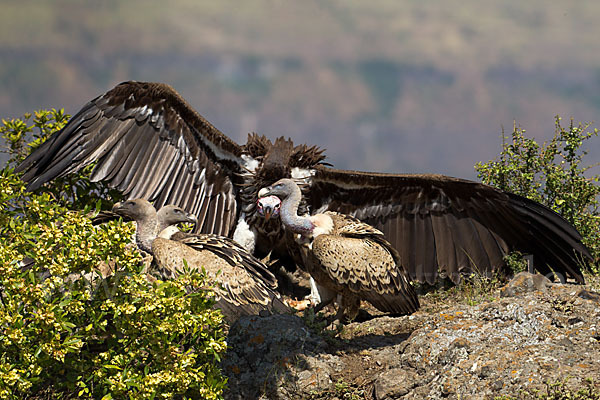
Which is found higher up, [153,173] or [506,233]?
[153,173]

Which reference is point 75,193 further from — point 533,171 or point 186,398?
point 533,171

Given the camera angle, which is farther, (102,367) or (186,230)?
(186,230)

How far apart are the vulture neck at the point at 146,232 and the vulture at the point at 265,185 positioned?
1.27 meters

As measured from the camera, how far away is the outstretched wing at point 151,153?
333 inches

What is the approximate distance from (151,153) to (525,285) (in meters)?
5.04

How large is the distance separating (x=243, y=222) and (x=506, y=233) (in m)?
3.49

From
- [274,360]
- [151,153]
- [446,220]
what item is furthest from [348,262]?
[151,153]

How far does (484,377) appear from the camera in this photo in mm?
5719

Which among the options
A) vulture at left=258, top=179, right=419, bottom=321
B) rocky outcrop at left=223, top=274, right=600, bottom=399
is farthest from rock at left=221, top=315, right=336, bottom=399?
vulture at left=258, top=179, right=419, bottom=321

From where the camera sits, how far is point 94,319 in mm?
5074

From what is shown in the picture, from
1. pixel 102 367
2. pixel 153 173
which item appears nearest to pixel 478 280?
pixel 153 173

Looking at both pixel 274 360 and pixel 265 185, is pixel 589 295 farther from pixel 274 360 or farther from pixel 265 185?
pixel 265 185

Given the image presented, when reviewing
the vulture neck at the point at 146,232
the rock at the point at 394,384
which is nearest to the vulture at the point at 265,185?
the vulture neck at the point at 146,232

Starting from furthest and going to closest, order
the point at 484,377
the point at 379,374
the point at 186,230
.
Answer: the point at 186,230 → the point at 379,374 → the point at 484,377
